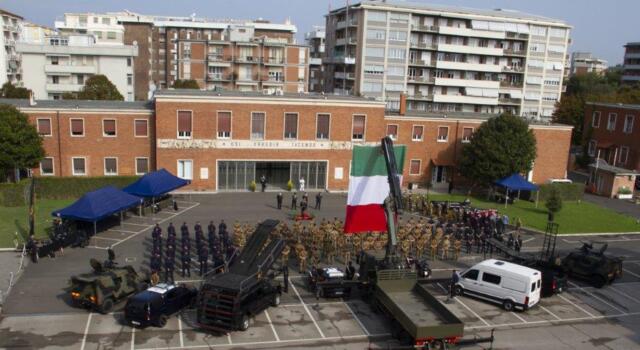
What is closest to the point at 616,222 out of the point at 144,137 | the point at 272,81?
the point at 144,137

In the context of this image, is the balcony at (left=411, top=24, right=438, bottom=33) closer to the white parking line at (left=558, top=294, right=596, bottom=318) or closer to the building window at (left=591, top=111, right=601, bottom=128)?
the building window at (left=591, top=111, right=601, bottom=128)

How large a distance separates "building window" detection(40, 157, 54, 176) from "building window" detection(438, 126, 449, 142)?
28986 mm

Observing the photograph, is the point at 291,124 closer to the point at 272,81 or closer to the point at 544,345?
the point at 544,345

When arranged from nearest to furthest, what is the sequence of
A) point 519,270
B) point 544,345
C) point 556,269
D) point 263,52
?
point 544,345, point 519,270, point 556,269, point 263,52

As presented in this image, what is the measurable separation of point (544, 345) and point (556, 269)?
6.97 m

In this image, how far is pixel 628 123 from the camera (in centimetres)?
4981

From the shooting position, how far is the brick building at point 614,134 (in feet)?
161

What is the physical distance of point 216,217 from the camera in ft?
106

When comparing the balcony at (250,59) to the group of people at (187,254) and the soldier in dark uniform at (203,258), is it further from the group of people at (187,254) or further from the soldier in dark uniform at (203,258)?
the soldier in dark uniform at (203,258)

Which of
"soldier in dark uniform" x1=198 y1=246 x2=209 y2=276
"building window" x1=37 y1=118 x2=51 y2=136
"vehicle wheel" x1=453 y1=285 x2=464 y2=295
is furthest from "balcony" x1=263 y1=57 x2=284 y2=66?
"vehicle wheel" x1=453 y1=285 x2=464 y2=295

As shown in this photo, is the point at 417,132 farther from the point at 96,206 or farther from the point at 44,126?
the point at 44,126

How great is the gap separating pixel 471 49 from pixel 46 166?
5660 cm

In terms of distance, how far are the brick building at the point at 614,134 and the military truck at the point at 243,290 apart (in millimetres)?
41533

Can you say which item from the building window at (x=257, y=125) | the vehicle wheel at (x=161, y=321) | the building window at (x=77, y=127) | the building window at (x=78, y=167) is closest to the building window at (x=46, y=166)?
the building window at (x=78, y=167)
